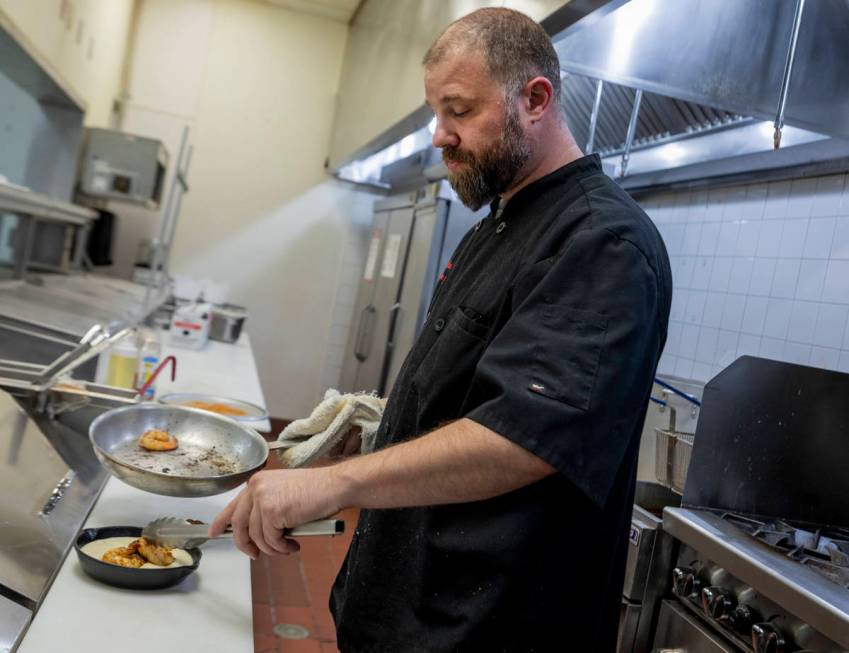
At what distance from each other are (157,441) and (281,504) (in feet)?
2.20

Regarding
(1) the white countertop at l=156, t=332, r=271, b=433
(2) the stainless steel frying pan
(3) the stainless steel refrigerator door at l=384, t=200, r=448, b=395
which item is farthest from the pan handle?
(3) the stainless steel refrigerator door at l=384, t=200, r=448, b=395

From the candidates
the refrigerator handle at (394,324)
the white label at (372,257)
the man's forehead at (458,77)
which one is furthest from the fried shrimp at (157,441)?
the white label at (372,257)

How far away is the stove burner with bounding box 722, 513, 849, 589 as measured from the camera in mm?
1643

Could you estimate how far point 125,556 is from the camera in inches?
51.4

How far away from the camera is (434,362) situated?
47.9 inches

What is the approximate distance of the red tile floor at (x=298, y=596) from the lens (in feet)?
9.79

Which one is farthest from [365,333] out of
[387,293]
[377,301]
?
[387,293]

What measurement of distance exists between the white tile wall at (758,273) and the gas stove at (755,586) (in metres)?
0.85

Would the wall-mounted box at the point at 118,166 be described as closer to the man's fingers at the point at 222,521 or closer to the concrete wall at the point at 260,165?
the concrete wall at the point at 260,165

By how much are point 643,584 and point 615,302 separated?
132cm

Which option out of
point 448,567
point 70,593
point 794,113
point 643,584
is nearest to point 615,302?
point 448,567

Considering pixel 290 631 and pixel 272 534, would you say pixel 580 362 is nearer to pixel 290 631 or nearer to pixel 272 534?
pixel 272 534

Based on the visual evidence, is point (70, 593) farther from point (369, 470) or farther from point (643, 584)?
point (643, 584)

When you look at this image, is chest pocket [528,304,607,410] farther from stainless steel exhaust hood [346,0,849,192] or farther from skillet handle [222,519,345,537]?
stainless steel exhaust hood [346,0,849,192]
